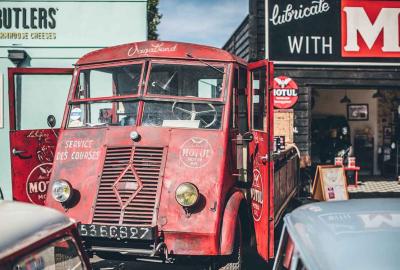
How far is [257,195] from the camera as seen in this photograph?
5.74m

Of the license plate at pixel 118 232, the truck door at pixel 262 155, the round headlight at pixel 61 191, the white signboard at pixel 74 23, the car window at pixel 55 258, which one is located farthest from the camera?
the white signboard at pixel 74 23

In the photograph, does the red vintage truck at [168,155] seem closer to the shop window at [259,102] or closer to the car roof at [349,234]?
the shop window at [259,102]

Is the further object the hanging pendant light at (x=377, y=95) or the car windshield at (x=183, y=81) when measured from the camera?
the hanging pendant light at (x=377, y=95)

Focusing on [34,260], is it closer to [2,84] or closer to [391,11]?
[2,84]

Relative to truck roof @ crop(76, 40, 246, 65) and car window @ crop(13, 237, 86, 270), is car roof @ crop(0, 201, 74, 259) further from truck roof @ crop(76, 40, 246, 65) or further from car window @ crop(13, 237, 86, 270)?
truck roof @ crop(76, 40, 246, 65)

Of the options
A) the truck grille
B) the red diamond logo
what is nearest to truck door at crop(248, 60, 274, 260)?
the truck grille

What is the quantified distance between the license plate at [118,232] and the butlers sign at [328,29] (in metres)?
8.80

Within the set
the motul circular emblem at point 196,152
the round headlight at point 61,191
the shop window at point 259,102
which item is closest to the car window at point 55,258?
the round headlight at point 61,191

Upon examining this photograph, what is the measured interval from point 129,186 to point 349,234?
3142 mm

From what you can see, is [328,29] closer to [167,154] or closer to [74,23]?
[74,23]

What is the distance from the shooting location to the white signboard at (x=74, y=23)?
984cm

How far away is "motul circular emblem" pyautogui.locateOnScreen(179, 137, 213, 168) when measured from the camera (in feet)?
16.8

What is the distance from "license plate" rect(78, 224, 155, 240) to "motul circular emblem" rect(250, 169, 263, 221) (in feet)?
4.77

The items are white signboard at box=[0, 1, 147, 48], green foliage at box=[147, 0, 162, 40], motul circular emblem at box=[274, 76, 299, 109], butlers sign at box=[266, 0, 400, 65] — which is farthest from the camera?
green foliage at box=[147, 0, 162, 40]
